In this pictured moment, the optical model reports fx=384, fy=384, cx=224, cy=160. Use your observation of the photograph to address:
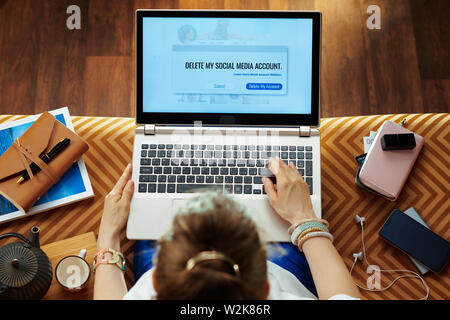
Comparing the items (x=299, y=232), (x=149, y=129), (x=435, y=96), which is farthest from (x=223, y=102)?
(x=435, y=96)

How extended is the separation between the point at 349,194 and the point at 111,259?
576 mm

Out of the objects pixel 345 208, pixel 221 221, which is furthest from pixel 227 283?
pixel 345 208

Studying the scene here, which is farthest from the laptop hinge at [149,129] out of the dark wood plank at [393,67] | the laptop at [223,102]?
the dark wood plank at [393,67]

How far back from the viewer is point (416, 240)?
2.87 ft

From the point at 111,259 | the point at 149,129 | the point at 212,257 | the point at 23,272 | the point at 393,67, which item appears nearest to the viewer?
the point at 212,257

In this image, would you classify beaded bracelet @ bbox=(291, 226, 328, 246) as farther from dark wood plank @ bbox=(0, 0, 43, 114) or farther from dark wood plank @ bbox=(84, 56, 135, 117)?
dark wood plank @ bbox=(0, 0, 43, 114)

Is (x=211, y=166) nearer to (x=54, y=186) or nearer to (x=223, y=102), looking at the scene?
(x=223, y=102)

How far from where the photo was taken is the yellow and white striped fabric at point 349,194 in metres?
0.89

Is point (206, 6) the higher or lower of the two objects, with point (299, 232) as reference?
higher

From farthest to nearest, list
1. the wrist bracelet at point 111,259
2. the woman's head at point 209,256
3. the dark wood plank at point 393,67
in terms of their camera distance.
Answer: the dark wood plank at point 393,67 < the wrist bracelet at point 111,259 < the woman's head at point 209,256

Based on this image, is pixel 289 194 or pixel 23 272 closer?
pixel 23 272

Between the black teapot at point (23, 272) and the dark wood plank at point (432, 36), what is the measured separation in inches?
55.5

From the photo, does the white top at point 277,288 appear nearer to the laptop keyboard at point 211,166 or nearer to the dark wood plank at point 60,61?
the laptop keyboard at point 211,166

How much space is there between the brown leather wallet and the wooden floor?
1.76ft
